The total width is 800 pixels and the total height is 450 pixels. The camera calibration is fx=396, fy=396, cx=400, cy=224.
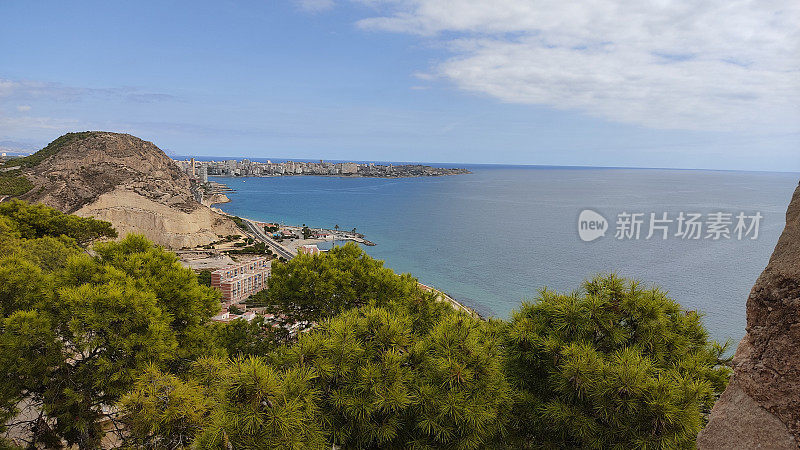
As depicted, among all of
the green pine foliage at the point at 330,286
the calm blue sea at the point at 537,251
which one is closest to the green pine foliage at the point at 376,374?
the green pine foliage at the point at 330,286

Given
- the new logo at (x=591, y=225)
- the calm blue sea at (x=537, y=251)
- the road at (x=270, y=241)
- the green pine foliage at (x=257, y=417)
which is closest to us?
the green pine foliage at (x=257, y=417)

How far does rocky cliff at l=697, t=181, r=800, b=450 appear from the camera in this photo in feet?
8.04

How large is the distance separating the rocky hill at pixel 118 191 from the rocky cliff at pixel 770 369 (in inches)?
2043

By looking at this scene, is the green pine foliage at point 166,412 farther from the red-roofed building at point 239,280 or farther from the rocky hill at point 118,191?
the rocky hill at point 118,191

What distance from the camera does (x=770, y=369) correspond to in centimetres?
256

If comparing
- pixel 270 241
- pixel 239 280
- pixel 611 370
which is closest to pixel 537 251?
pixel 239 280

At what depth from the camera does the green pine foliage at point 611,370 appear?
13.9ft

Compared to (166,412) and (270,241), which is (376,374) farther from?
(270,241)

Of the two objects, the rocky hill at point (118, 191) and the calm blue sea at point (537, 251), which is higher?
the rocky hill at point (118, 191)

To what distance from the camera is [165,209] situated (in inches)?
1929

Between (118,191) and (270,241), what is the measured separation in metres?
18.7

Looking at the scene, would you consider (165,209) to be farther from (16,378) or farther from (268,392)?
(268,392)

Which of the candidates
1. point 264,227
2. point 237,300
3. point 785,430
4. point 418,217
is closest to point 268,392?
point 785,430

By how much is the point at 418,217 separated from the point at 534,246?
30.4 m
